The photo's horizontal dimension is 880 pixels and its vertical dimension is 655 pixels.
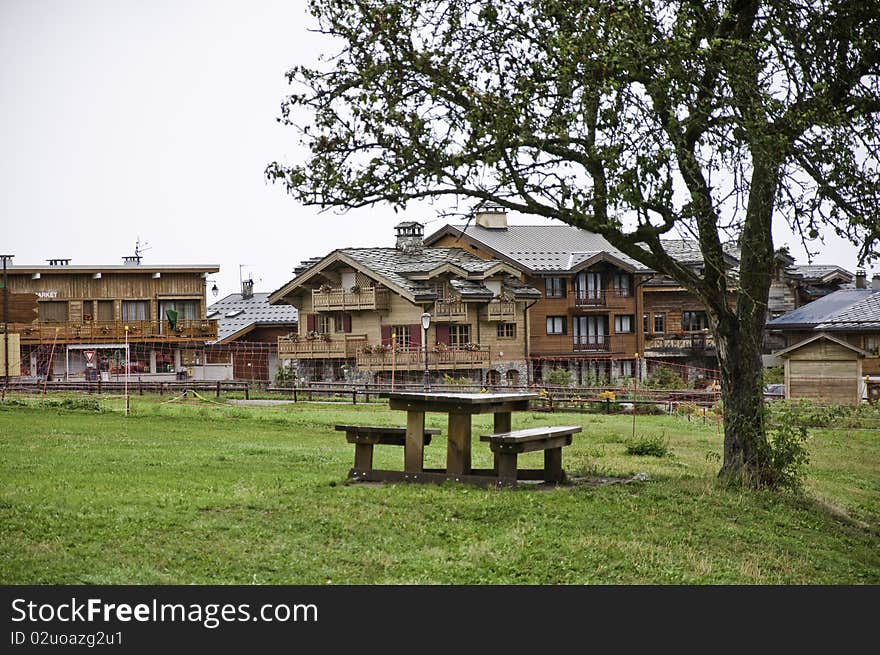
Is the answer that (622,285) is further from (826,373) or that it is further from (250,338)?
(826,373)

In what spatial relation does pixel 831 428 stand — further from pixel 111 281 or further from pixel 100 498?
pixel 111 281

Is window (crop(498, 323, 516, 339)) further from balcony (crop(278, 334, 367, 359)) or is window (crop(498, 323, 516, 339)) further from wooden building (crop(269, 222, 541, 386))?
balcony (crop(278, 334, 367, 359))

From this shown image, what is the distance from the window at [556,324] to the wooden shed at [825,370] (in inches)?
1124

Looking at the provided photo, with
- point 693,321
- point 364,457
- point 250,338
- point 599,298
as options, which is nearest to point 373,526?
point 364,457

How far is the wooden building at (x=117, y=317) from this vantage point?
66.0 m

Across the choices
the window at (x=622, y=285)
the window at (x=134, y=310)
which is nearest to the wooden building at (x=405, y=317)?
the window at (x=622, y=285)

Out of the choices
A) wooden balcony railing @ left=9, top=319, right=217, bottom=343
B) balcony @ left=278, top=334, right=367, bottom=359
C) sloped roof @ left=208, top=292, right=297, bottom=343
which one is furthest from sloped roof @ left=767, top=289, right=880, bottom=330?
wooden balcony railing @ left=9, top=319, right=217, bottom=343

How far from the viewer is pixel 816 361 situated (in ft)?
127

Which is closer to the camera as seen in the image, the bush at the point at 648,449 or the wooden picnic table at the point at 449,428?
the wooden picnic table at the point at 449,428

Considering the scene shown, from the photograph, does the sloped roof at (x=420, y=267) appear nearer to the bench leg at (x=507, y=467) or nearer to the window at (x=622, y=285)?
the window at (x=622, y=285)

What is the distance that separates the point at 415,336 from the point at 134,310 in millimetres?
21030

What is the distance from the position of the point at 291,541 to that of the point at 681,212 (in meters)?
7.15

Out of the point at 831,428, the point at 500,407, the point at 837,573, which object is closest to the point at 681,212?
the point at 500,407

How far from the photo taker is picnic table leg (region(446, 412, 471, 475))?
46.6 feet
